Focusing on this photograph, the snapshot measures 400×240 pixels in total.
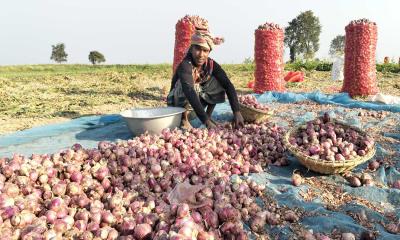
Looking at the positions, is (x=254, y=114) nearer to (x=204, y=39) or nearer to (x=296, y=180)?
(x=204, y=39)

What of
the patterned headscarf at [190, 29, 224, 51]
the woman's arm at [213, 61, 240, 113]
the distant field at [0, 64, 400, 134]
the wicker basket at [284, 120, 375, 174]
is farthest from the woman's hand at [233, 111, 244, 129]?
the distant field at [0, 64, 400, 134]

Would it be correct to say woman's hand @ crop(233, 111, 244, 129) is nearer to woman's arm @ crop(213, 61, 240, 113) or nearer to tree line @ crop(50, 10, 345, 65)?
→ woman's arm @ crop(213, 61, 240, 113)

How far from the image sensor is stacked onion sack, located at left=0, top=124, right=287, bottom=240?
7.80ft

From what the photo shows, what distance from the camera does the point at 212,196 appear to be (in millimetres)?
2951

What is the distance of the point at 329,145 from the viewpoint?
3.79 metres

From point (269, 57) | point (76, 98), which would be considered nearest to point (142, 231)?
point (269, 57)

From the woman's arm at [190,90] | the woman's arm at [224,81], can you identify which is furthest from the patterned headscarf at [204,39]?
the woman's arm at [224,81]

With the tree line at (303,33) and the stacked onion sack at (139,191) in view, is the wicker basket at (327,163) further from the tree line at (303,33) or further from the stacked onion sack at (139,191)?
the tree line at (303,33)

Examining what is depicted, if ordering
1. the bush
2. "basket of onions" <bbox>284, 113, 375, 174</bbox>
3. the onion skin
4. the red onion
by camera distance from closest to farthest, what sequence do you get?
the red onion, the onion skin, "basket of onions" <bbox>284, 113, 375, 174</bbox>, the bush

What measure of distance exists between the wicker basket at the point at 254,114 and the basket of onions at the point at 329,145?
1236mm

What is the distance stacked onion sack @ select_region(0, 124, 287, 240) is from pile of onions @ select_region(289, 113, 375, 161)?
0.32m

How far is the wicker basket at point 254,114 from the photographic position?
5.49 meters

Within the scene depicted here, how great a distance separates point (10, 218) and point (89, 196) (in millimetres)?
593

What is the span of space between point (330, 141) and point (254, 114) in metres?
1.77
